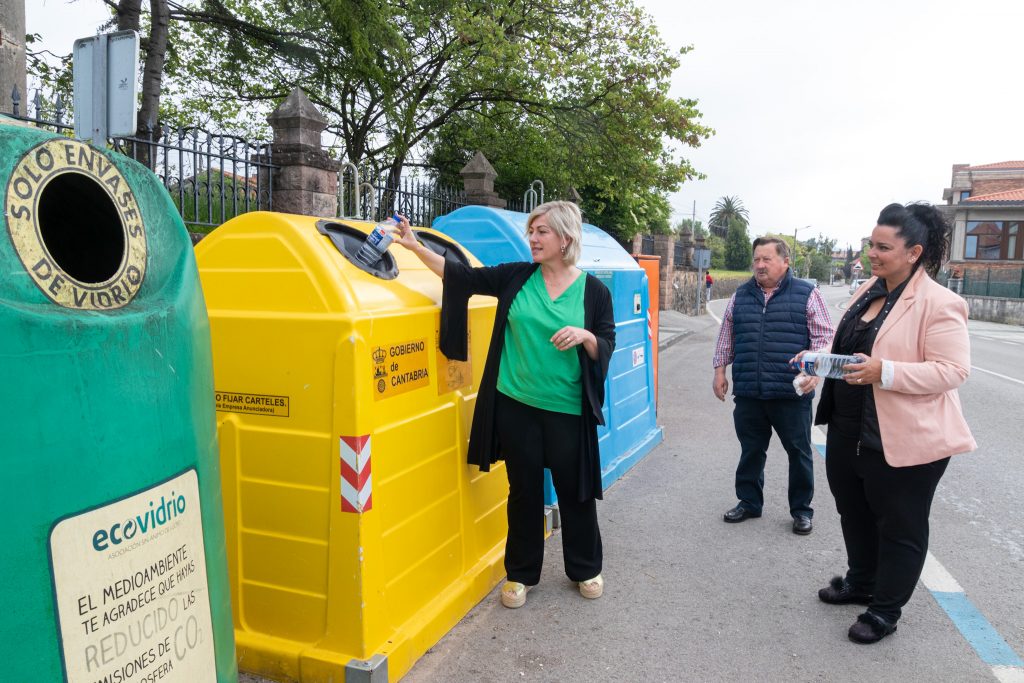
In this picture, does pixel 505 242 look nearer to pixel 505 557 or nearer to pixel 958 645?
pixel 505 557

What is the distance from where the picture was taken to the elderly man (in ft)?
13.9

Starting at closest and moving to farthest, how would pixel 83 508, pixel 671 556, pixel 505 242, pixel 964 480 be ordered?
pixel 83 508 → pixel 671 556 → pixel 505 242 → pixel 964 480

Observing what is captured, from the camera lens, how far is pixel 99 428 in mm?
1494

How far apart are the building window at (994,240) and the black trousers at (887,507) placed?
133 ft

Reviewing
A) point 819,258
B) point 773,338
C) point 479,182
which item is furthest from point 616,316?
point 819,258

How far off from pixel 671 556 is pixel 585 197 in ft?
52.5

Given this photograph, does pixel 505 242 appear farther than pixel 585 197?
No

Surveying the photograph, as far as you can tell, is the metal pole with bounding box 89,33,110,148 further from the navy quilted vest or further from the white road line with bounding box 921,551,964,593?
the white road line with bounding box 921,551,964,593

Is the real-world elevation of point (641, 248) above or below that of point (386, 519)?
above

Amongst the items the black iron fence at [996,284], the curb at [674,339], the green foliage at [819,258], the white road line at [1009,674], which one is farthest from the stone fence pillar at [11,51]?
the green foliage at [819,258]

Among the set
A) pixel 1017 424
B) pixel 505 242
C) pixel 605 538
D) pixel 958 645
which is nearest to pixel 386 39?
pixel 505 242

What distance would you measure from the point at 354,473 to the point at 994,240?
42486 millimetres

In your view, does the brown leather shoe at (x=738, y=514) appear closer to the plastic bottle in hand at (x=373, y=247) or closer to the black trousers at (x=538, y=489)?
the black trousers at (x=538, y=489)

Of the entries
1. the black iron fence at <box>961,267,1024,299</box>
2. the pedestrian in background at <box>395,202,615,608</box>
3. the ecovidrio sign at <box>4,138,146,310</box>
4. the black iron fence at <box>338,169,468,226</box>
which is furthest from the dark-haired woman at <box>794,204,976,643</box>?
the black iron fence at <box>961,267,1024,299</box>
